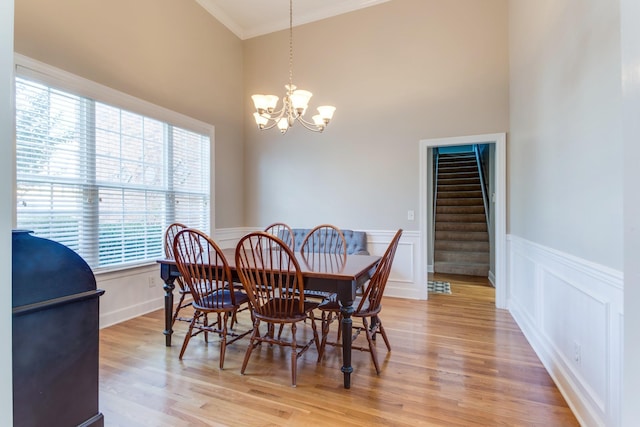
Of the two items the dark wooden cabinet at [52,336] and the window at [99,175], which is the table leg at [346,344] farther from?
the window at [99,175]

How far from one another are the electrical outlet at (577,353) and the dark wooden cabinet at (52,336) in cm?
245

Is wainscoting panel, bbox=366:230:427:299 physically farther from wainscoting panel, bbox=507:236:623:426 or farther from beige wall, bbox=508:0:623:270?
wainscoting panel, bbox=507:236:623:426

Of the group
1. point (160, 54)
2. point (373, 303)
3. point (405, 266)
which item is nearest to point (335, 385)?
point (373, 303)

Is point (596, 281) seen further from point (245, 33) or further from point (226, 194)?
point (245, 33)

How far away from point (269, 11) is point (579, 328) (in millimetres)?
4818

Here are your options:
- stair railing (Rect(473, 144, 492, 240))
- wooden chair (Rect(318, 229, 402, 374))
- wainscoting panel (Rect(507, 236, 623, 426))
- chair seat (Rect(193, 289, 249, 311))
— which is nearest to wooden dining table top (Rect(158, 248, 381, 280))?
wooden chair (Rect(318, 229, 402, 374))

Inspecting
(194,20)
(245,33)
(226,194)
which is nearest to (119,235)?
(226,194)

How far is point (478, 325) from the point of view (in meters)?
3.03

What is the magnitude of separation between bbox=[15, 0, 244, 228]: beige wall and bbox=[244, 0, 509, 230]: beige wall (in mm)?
405

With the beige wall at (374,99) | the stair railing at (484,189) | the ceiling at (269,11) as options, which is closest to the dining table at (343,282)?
the beige wall at (374,99)

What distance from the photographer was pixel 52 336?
1.21m

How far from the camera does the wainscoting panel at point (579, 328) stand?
1.39 m

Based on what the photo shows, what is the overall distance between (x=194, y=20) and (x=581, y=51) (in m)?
4.09

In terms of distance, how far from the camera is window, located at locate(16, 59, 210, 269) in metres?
2.46
